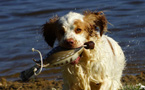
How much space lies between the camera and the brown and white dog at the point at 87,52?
14.6 feet

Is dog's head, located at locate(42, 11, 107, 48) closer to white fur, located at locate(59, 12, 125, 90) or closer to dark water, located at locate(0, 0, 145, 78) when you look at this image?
white fur, located at locate(59, 12, 125, 90)

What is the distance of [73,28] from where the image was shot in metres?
4.36

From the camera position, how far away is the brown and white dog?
4.44 m

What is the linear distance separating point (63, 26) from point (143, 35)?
15.2ft

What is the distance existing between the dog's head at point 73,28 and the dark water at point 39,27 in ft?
7.51

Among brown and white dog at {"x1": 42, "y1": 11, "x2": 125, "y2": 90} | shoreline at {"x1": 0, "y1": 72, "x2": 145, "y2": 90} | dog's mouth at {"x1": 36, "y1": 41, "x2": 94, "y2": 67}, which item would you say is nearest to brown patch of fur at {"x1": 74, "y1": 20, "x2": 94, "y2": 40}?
brown and white dog at {"x1": 42, "y1": 11, "x2": 125, "y2": 90}

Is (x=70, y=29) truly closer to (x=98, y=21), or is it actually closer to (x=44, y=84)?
(x=98, y=21)

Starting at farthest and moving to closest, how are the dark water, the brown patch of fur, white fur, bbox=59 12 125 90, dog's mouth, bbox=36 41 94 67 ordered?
the dark water < white fur, bbox=59 12 125 90 < the brown patch of fur < dog's mouth, bbox=36 41 94 67

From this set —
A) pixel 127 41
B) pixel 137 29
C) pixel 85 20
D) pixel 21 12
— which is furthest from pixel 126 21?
pixel 85 20

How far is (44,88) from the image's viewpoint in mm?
6117

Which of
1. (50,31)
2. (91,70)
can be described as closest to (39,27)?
(50,31)

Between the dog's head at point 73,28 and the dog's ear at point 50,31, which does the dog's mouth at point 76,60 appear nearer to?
the dog's head at point 73,28

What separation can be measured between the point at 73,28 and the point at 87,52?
15.4 inches

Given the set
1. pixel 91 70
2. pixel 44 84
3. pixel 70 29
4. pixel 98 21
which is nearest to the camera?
pixel 70 29
